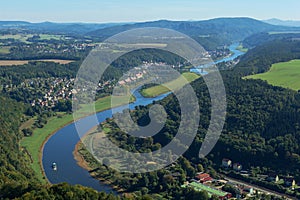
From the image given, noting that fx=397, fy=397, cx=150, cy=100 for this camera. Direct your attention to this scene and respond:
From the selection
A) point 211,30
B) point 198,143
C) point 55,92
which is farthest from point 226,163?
point 211,30

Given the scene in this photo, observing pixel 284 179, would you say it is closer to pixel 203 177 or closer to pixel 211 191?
pixel 203 177

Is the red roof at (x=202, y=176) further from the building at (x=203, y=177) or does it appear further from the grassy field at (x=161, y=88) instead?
the grassy field at (x=161, y=88)

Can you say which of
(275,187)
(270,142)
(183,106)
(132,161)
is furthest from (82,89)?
(275,187)

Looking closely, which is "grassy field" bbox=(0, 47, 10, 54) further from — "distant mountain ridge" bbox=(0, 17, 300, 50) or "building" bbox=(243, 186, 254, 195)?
"building" bbox=(243, 186, 254, 195)

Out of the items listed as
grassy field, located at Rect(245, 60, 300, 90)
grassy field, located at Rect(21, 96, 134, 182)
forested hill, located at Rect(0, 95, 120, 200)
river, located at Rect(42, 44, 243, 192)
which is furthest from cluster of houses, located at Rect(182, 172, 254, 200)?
grassy field, located at Rect(245, 60, 300, 90)

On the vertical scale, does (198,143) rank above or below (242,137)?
below

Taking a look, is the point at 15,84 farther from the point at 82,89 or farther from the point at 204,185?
the point at 204,185
